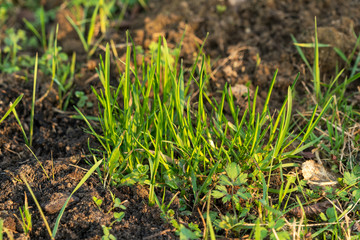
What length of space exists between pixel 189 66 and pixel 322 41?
927 millimetres

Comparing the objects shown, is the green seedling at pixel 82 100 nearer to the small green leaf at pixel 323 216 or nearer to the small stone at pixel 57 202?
the small stone at pixel 57 202

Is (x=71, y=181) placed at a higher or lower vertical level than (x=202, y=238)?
higher

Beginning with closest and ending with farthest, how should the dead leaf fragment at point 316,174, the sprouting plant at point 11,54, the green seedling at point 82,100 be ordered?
the dead leaf fragment at point 316,174 → the green seedling at point 82,100 → the sprouting plant at point 11,54

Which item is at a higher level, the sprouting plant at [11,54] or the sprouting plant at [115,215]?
the sprouting plant at [11,54]

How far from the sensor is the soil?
64.4 inches

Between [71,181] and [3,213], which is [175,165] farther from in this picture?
[3,213]

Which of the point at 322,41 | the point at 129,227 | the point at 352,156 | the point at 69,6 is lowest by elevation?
the point at 352,156

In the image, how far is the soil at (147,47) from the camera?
1637mm

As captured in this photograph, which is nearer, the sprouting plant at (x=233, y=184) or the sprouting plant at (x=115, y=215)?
the sprouting plant at (x=115, y=215)

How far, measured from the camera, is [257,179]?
73.7 inches

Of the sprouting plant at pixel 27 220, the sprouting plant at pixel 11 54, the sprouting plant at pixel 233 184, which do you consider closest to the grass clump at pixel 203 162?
the sprouting plant at pixel 233 184

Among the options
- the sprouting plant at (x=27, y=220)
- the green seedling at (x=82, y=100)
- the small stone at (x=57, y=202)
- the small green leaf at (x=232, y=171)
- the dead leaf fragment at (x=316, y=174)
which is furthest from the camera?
the green seedling at (x=82, y=100)

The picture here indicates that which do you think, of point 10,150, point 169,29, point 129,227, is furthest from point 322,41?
point 10,150

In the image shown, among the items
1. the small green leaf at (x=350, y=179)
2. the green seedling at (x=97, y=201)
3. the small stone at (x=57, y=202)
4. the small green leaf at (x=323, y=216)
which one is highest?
the small stone at (x=57, y=202)
